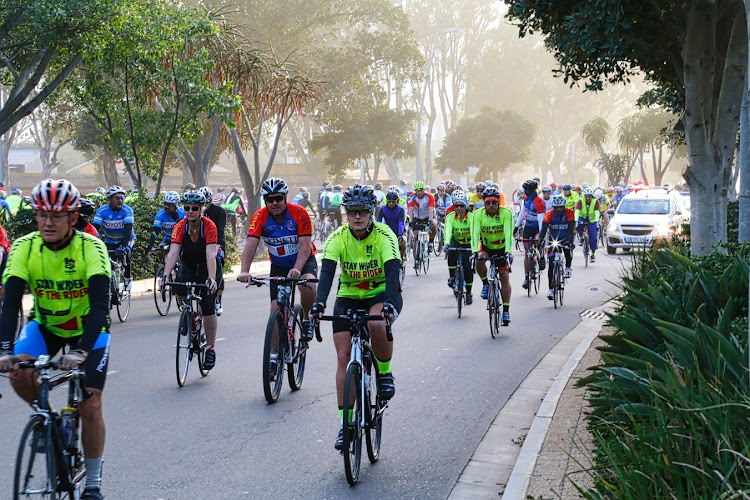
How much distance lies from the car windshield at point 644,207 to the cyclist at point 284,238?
2285cm

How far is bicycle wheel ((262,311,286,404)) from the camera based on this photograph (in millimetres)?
8125

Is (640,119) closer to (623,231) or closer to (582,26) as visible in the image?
(623,231)

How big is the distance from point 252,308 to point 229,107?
27.4 feet

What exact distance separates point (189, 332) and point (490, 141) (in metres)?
56.6

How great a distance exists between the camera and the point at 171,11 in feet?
66.0

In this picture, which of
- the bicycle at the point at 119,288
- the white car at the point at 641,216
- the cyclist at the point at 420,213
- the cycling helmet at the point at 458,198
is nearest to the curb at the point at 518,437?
the cycling helmet at the point at 458,198

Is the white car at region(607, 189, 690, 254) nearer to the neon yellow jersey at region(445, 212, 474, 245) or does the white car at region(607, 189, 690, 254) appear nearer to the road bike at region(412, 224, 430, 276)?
the road bike at region(412, 224, 430, 276)

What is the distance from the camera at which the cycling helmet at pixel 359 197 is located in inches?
260

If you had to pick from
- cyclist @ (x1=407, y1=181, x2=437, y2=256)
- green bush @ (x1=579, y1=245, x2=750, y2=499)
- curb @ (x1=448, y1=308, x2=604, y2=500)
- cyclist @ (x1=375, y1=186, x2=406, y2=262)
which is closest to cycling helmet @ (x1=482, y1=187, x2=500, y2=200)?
curb @ (x1=448, y1=308, x2=604, y2=500)

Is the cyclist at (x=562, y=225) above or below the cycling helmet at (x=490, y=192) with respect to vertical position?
below

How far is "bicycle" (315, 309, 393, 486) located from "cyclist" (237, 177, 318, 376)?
2561mm

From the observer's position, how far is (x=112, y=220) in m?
14.1

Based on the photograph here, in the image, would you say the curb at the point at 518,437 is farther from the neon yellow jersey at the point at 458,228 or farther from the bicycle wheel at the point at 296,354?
the neon yellow jersey at the point at 458,228

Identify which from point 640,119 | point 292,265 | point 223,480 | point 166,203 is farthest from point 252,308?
point 640,119
